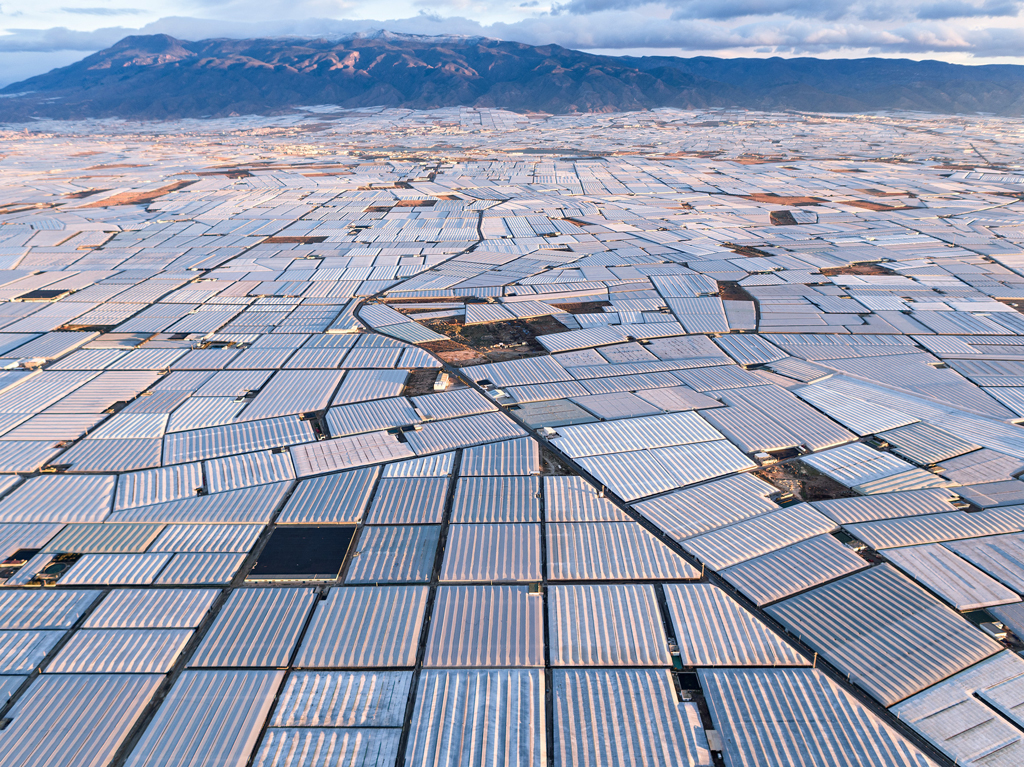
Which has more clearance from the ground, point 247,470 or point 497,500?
point 247,470

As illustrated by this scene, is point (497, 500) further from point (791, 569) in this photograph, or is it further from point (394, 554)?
point (791, 569)

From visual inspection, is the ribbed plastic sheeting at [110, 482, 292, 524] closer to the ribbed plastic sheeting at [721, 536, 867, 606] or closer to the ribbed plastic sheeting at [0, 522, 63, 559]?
the ribbed plastic sheeting at [0, 522, 63, 559]

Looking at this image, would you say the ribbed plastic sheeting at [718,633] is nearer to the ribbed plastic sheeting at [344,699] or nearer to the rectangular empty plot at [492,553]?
the rectangular empty plot at [492,553]

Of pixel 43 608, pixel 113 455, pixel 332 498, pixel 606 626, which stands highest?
pixel 113 455

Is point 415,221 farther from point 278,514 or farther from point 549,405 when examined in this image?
point 278,514

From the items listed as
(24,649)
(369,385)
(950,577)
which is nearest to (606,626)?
(950,577)

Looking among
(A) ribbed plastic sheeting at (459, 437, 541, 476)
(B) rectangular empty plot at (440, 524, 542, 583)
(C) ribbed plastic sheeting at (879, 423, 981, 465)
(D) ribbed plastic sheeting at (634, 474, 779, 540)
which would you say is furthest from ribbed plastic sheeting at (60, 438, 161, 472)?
(C) ribbed plastic sheeting at (879, 423, 981, 465)

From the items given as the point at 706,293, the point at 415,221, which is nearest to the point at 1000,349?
the point at 706,293
